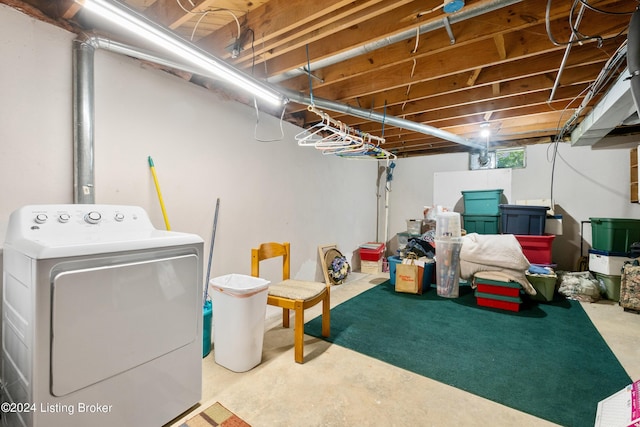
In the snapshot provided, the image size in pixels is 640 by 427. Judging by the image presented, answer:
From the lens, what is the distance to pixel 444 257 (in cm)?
363

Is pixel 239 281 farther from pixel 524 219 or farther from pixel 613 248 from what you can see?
pixel 613 248

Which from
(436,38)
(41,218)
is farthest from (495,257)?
(41,218)

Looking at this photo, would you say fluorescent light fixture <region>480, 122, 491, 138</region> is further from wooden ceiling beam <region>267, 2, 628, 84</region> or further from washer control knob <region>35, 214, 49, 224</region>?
washer control knob <region>35, 214, 49, 224</region>

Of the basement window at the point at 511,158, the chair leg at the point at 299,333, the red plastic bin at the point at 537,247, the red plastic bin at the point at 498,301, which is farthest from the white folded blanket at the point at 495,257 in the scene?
the chair leg at the point at 299,333

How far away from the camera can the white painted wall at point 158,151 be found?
154 centimetres

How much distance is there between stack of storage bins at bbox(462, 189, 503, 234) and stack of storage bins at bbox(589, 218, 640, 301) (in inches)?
46.7

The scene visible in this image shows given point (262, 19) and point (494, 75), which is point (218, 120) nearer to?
point (262, 19)

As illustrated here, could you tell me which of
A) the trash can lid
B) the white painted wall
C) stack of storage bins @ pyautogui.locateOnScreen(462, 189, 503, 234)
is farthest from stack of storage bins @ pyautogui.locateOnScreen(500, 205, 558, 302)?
the trash can lid

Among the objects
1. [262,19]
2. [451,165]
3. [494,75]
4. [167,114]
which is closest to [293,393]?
[167,114]

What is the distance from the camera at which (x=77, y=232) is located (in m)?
1.44

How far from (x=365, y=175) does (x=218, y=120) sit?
3372 millimetres

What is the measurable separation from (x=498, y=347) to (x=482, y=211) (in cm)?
274

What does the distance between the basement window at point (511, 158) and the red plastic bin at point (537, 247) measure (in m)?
1.45

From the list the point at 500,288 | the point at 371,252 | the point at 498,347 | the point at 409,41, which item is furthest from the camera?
the point at 371,252
